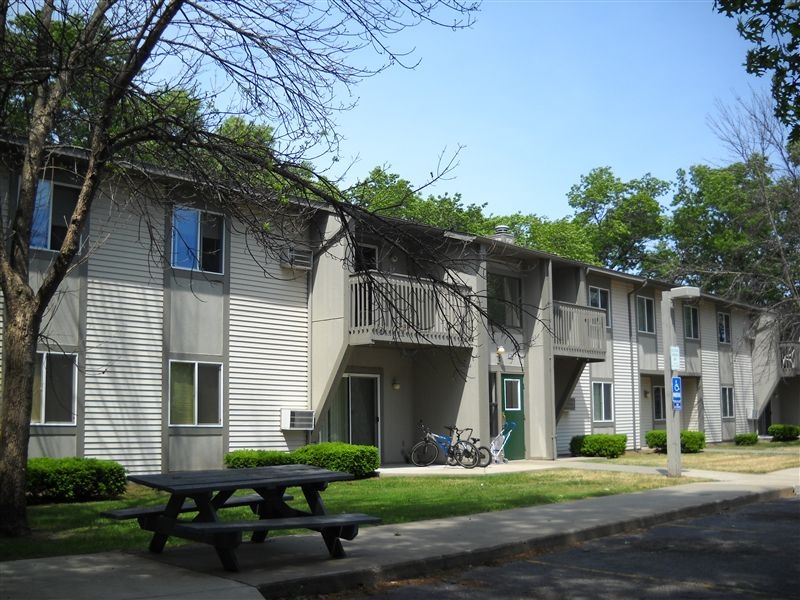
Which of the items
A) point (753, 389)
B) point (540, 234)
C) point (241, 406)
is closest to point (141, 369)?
point (241, 406)

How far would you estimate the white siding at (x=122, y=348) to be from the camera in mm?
16781

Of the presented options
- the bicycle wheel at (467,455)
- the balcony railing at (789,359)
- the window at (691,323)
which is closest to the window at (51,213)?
the bicycle wheel at (467,455)

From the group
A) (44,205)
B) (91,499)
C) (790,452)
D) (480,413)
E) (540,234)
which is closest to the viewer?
(91,499)

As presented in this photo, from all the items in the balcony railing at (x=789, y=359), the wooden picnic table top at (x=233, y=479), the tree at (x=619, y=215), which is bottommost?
the wooden picnic table top at (x=233, y=479)

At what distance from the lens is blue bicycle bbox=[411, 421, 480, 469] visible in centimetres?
2206

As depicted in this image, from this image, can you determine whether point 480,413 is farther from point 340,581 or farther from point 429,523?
point 340,581

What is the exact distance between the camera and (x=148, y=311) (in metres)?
17.8

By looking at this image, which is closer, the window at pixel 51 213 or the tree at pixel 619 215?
the window at pixel 51 213

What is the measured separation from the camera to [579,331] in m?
26.5

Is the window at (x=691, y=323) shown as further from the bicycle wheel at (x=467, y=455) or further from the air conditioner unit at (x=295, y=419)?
the air conditioner unit at (x=295, y=419)

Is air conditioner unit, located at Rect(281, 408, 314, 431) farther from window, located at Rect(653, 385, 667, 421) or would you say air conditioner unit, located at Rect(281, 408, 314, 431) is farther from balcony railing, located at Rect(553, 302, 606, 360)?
window, located at Rect(653, 385, 667, 421)

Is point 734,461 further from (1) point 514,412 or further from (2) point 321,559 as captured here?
(2) point 321,559

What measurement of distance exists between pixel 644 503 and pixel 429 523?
4.25 meters

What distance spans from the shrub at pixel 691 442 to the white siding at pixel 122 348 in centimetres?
1917
